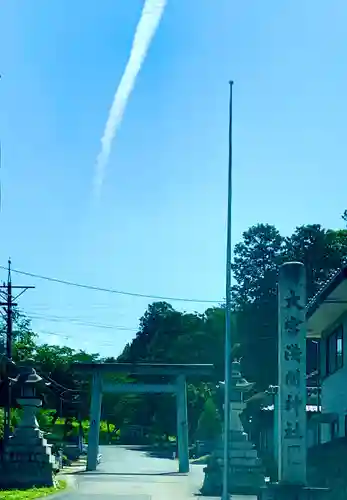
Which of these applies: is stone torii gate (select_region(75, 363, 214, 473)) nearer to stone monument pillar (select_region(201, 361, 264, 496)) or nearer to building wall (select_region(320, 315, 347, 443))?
building wall (select_region(320, 315, 347, 443))

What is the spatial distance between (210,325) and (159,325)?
1657cm

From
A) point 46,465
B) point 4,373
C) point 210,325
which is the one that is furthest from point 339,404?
point 210,325

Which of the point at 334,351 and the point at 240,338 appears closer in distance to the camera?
the point at 334,351

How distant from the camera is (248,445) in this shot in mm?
24531

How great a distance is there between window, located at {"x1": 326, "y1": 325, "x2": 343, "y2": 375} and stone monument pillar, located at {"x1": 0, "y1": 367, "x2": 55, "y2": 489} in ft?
30.2

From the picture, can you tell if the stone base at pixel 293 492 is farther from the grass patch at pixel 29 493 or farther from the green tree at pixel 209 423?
the green tree at pixel 209 423

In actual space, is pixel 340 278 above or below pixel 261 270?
below

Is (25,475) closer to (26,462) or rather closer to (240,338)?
(26,462)

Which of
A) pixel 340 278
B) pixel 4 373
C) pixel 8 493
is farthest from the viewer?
pixel 4 373

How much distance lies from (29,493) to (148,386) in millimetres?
14314

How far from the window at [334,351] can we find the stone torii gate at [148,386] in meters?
9.26

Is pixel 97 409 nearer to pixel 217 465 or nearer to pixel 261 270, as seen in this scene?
pixel 217 465

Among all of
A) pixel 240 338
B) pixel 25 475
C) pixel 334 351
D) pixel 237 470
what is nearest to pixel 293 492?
pixel 237 470

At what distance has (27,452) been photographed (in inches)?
970
